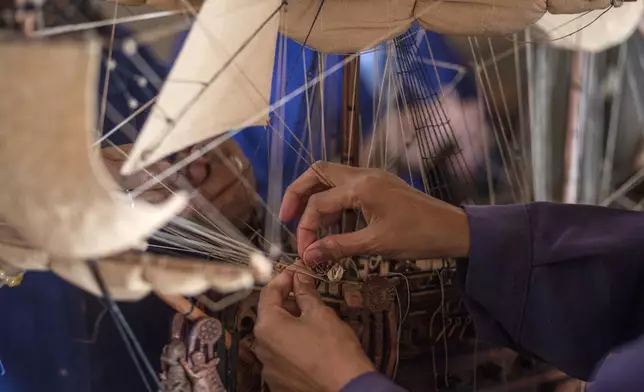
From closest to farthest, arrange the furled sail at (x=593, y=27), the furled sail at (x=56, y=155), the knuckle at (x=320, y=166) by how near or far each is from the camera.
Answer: the furled sail at (x=56, y=155) → the knuckle at (x=320, y=166) → the furled sail at (x=593, y=27)

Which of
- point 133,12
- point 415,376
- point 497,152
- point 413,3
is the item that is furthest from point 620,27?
point 133,12

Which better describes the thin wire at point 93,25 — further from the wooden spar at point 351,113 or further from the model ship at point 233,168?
the wooden spar at point 351,113

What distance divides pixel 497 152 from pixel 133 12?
1.64 ft

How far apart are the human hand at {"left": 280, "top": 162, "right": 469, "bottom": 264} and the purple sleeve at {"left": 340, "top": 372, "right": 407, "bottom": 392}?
0.31 feet

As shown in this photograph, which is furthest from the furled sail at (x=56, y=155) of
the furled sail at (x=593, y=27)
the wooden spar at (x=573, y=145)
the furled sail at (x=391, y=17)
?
the wooden spar at (x=573, y=145)

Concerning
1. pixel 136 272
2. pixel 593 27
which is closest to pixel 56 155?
pixel 136 272

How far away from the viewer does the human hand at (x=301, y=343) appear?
0.38 m

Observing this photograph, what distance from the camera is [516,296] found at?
1.60 feet

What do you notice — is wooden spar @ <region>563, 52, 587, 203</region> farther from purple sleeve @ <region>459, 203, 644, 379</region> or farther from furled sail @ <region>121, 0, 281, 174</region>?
furled sail @ <region>121, 0, 281, 174</region>

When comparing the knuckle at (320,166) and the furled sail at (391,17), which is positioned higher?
the furled sail at (391,17)

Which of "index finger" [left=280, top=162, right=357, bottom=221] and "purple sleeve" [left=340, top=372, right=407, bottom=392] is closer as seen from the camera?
"purple sleeve" [left=340, top=372, right=407, bottom=392]

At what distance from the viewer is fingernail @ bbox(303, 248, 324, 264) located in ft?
1.44

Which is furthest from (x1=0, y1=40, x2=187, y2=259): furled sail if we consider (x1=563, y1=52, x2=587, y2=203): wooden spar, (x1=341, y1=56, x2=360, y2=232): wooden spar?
(x1=563, y1=52, x2=587, y2=203): wooden spar

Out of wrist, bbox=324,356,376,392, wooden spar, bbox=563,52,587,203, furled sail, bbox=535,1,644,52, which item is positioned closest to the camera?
wrist, bbox=324,356,376,392
